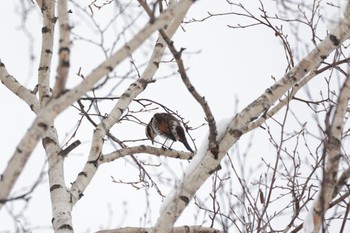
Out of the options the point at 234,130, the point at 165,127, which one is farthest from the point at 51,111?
the point at 165,127

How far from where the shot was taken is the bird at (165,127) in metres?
5.07

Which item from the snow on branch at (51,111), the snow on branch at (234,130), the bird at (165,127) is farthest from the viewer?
the bird at (165,127)

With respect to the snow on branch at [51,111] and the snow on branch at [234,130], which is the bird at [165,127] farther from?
the snow on branch at [51,111]

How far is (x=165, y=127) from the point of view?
523 cm

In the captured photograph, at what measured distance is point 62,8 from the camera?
1.99 m

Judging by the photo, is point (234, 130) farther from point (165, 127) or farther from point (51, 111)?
point (165, 127)

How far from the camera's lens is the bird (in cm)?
507

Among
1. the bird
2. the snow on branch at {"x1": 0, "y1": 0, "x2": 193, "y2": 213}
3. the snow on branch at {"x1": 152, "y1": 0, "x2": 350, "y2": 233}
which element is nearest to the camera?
the snow on branch at {"x1": 0, "y1": 0, "x2": 193, "y2": 213}

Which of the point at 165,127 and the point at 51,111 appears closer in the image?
the point at 51,111

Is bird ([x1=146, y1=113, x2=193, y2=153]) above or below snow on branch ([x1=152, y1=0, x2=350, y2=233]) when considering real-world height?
above

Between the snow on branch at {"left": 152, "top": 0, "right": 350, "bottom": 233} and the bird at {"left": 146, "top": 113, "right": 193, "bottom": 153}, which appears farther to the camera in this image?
the bird at {"left": 146, "top": 113, "right": 193, "bottom": 153}

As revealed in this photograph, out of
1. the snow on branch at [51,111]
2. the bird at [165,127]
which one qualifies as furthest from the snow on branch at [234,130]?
the bird at [165,127]

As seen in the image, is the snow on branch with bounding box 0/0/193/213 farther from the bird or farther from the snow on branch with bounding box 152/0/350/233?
the bird

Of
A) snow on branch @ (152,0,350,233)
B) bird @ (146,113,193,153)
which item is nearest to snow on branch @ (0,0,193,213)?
snow on branch @ (152,0,350,233)
